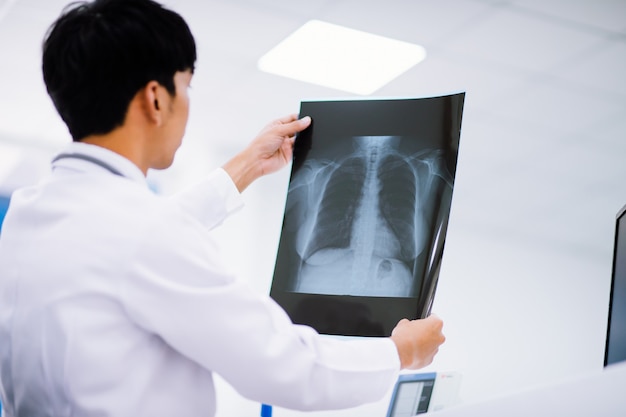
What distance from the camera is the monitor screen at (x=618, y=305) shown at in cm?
140

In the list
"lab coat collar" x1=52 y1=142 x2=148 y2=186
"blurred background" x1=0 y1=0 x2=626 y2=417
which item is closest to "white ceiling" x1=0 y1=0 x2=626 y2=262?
"blurred background" x1=0 y1=0 x2=626 y2=417

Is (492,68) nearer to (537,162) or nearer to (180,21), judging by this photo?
(537,162)

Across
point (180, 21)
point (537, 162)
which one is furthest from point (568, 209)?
point (180, 21)

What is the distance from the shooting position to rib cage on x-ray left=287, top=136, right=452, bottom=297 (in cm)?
152

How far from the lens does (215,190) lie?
Answer: 63.9 inches

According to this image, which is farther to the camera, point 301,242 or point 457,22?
point 457,22

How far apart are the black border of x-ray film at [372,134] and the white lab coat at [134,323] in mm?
361

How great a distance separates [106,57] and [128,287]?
1.15 feet

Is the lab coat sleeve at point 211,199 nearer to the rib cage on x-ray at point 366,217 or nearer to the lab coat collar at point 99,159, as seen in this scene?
the rib cage on x-ray at point 366,217

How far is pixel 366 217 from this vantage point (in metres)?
1.60

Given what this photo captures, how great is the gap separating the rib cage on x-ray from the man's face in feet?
1.49

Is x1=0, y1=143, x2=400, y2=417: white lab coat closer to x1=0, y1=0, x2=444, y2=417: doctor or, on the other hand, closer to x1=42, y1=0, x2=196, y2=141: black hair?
x1=0, y1=0, x2=444, y2=417: doctor

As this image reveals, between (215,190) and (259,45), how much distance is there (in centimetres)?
210

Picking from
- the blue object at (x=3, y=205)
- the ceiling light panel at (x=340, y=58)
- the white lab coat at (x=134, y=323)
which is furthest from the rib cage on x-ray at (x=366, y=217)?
the blue object at (x=3, y=205)
